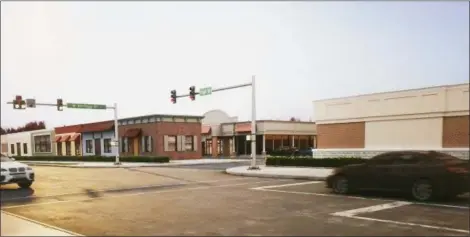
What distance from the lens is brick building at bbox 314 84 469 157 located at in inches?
617

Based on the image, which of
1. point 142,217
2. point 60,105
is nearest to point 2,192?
point 142,217

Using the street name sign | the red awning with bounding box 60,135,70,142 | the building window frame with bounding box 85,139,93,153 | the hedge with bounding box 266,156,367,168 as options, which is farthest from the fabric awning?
the hedge with bounding box 266,156,367,168

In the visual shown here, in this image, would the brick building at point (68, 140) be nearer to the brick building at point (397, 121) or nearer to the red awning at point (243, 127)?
the red awning at point (243, 127)

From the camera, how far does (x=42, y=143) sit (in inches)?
2404

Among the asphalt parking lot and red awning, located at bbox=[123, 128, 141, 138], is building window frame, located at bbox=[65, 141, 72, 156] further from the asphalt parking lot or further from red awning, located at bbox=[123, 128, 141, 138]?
the asphalt parking lot

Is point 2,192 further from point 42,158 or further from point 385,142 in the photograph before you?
point 42,158

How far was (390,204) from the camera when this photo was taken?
35.3 feet

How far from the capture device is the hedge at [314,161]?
74.3 ft

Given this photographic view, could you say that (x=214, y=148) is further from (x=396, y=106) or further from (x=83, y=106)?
(x=396, y=106)

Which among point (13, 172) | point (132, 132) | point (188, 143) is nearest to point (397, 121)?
point (13, 172)

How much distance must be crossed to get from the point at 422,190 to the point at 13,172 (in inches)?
548

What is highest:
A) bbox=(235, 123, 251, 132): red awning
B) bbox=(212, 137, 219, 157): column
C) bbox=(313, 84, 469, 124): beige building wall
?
bbox=(313, 84, 469, 124): beige building wall

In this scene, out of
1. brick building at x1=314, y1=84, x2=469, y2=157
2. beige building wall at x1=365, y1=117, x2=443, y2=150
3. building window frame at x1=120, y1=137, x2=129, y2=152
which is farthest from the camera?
building window frame at x1=120, y1=137, x2=129, y2=152

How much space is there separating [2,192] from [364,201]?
495 inches
